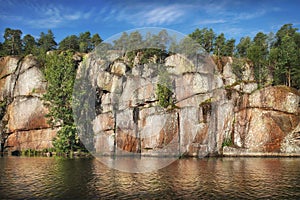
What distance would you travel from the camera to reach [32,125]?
53469mm

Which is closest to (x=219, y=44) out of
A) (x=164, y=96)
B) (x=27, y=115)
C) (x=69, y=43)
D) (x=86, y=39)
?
(x=164, y=96)

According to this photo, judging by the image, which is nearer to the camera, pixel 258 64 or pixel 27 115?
pixel 27 115

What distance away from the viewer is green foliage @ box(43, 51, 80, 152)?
4788 centimetres

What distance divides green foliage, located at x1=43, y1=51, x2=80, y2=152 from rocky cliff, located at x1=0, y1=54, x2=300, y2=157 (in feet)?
11.9

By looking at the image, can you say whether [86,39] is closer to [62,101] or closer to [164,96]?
[62,101]

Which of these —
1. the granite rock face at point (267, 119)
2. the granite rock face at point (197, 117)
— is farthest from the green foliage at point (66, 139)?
the granite rock face at point (267, 119)

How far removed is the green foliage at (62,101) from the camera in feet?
157

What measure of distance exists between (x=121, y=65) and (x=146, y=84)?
8.93 m

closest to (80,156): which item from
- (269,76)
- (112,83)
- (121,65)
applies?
(112,83)

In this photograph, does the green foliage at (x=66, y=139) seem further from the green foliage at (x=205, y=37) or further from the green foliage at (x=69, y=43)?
the green foliage at (x=205, y=37)

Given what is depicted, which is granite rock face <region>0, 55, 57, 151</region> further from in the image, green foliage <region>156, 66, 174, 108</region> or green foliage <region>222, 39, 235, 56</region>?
green foliage <region>222, 39, 235, 56</region>

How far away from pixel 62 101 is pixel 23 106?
1022cm

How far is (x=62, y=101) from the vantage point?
165ft

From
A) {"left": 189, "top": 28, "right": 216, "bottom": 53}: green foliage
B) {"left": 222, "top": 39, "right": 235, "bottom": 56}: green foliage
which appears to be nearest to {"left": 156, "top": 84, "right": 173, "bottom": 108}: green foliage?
{"left": 189, "top": 28, "right": 216, "bottom": 53}: green foliage
